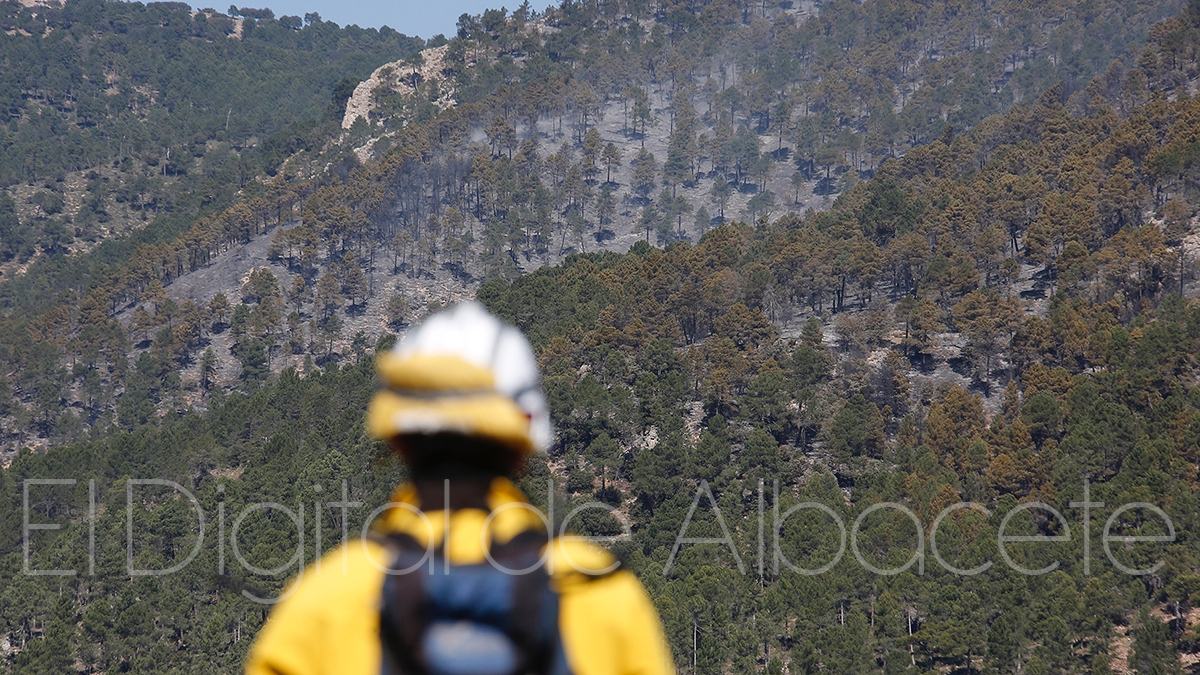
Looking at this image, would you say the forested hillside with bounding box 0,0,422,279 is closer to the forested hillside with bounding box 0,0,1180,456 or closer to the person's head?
the forested hillside with bounding box 0,0,1180,456

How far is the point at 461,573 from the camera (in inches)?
87.1

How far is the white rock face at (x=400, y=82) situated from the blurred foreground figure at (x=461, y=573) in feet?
427

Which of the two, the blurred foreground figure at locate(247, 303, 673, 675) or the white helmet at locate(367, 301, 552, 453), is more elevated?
the white helmet at locate(367, 301, 552, 453)

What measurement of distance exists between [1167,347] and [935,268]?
18617 mm

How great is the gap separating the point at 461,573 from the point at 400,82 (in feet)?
450

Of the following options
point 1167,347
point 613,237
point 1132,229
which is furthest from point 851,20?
point 1167,347

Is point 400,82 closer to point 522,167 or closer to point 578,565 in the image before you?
point 522,167

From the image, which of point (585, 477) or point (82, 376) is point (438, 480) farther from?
point (82, 376)

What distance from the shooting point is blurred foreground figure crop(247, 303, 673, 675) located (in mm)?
2195

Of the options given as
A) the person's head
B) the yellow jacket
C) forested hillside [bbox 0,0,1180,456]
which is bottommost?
the yellow jacket

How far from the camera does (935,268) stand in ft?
220

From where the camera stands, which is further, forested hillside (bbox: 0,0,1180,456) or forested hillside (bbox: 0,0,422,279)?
forested hillside (bbox: 0,0,422,279)

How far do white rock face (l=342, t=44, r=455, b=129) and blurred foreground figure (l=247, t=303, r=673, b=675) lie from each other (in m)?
130

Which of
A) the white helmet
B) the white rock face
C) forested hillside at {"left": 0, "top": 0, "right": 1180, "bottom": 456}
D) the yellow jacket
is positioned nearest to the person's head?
the white helmet
